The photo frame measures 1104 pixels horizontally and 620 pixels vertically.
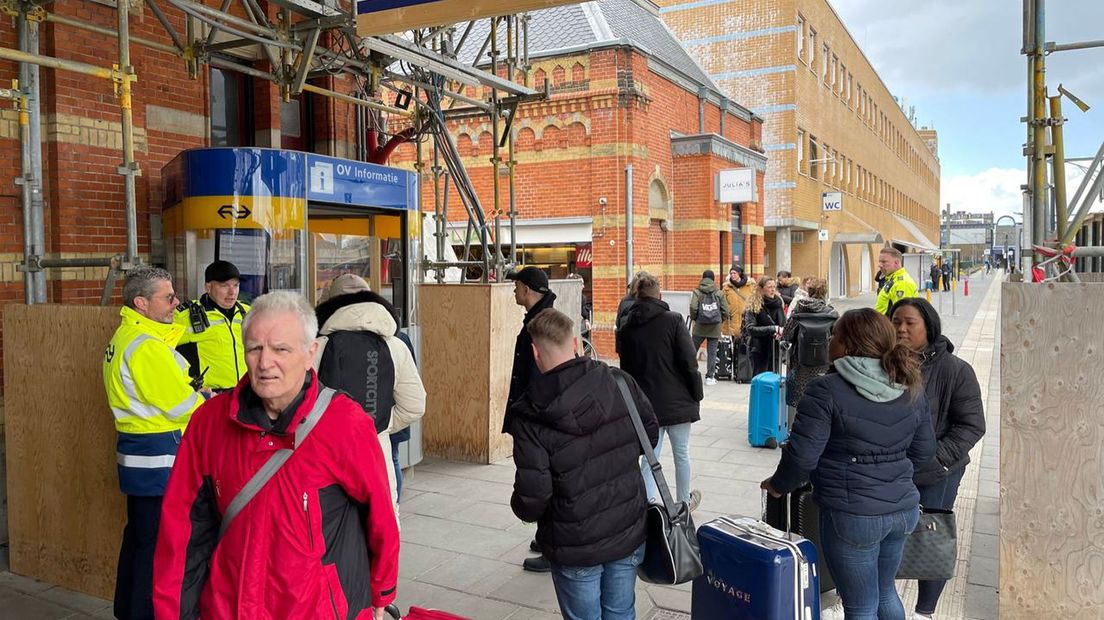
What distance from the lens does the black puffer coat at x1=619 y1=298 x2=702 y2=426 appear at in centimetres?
581

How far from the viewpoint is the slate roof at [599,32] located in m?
17.0

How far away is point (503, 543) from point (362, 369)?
2.37 metres

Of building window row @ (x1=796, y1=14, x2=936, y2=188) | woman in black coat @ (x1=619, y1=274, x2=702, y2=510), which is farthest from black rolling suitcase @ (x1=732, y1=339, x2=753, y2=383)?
building window row @ (x1=796, y1=14, x2=936, y2=188)

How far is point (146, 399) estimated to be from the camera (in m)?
4.01

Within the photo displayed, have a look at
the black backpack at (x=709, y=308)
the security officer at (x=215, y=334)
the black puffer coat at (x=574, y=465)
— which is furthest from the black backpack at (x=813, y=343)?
the security officer at (x=215, y=334)

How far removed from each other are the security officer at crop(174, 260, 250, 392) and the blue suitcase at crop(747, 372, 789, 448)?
5.61 metres

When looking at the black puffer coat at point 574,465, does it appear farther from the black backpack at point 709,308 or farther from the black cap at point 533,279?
the black backpack at point 709,308

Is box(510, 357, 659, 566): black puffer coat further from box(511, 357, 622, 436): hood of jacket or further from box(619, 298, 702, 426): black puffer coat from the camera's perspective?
box(619, 298, 702, 426): black puffer coat

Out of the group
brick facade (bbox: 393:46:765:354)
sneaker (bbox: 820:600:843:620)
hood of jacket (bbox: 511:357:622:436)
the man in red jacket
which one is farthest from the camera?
brick facade (bbox: 393:46:765:354)

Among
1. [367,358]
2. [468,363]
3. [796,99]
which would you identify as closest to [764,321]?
[468,363]

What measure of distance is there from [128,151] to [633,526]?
4060 millimetres

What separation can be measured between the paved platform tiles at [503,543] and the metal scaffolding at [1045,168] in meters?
2.14

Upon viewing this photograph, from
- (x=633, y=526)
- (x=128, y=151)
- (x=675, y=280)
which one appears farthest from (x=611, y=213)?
(x=633, y=526)

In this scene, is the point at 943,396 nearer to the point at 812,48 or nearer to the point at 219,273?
the point at 219,273
